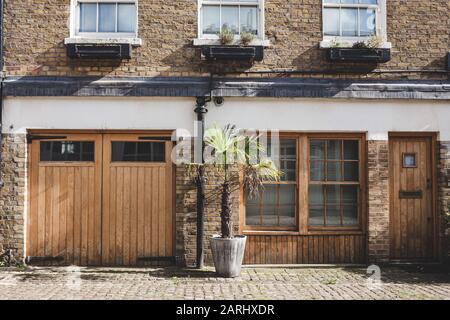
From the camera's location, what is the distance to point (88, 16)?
29.9ft

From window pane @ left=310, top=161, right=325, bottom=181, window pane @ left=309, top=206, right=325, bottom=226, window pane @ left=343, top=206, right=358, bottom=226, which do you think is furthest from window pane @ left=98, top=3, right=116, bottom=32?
window pane @ left=343, top=206, right=358, bottom=226

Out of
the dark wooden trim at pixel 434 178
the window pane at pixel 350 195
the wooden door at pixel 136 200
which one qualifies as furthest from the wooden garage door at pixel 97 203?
the dark wooden trim at pixel 434 178

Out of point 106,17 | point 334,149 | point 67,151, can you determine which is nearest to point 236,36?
point 106,17

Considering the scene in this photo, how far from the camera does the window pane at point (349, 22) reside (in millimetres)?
9250

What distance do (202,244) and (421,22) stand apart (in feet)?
18.8

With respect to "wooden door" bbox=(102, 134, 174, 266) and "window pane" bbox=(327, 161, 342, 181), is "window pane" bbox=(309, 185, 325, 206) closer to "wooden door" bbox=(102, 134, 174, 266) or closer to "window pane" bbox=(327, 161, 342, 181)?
"window pane" bbox=(327, 161, 342, 181)

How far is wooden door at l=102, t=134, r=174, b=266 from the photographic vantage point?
29.1ft

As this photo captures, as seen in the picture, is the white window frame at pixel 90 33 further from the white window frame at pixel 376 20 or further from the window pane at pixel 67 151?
the white window frame at pixel 376 20

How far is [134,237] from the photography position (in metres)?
8.91

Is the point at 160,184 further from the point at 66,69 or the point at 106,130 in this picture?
the point at 66,69

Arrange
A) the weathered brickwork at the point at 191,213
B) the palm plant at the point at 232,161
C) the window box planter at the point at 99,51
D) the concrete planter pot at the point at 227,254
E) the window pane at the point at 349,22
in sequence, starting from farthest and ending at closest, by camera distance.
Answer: the window pane at the point at 349,22 < the weathered brickwork at the point at 191,213 < the window box planter at the point at 99,51 < the palm plant at the point at 232,161 < the concrete planter pot at the point at 227,254

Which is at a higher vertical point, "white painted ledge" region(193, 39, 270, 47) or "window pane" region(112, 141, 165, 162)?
"white painted ledge" region(193, 39, 270, 47)

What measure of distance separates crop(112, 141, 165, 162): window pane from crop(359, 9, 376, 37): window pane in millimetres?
4319

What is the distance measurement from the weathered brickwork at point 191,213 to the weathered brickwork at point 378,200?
8.02 ft
